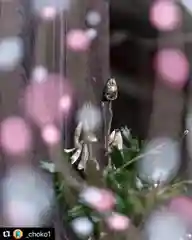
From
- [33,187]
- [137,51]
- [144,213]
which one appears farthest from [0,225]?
[137,51]

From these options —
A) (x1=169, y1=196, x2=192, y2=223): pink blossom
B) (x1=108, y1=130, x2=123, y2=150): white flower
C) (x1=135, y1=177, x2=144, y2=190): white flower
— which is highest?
(x1=108, y1=130, x2=123, y2=150): white flower

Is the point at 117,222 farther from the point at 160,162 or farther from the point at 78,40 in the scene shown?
the point at 78,40

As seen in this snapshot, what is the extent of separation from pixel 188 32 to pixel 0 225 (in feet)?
1.24

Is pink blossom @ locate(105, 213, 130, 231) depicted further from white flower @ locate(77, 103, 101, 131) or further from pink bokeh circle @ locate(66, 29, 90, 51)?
pink bokeh circle @ locate(66, 29, 90, 51)

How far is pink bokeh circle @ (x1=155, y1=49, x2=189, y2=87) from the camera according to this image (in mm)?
761

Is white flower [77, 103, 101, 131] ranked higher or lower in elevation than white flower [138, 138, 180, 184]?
higher

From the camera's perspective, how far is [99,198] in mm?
758

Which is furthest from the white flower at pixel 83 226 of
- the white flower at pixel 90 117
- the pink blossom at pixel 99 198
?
the white flower at pixel 90 117

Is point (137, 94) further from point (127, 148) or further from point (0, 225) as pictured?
point (0, 225)

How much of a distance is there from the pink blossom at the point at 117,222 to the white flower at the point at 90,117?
0.41 ft

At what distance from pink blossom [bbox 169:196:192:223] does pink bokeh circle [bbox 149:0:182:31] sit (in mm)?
236

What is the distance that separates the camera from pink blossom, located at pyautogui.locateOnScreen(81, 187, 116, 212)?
0.75m

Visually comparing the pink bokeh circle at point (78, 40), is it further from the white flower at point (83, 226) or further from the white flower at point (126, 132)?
the white flower at point (83, 226)

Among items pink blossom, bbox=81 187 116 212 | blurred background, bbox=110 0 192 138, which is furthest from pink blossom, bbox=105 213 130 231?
blurred background, bbox=110 0 192 138
